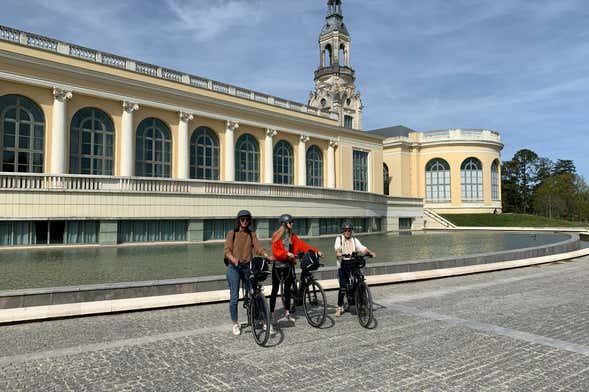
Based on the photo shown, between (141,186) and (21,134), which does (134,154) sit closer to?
(141,186)

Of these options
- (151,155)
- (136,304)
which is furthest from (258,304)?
(151,155)

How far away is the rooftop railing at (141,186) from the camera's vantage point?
69.5ft

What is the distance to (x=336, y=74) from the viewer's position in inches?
2359

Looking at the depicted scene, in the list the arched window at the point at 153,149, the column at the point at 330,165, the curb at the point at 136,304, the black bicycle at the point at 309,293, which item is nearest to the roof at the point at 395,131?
the column at the point at 330,165

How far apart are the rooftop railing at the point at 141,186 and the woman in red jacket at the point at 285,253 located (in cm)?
1860

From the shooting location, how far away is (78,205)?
72.5ft

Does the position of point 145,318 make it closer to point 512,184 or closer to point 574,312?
point 574,312

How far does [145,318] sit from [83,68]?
2233 centimetres

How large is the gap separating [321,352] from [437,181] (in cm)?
5595

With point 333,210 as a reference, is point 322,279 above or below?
below

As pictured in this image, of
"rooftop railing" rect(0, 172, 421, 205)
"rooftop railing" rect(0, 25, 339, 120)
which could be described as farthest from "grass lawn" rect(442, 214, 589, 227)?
"rooftop railing" rect(0, 25, 339, 120)

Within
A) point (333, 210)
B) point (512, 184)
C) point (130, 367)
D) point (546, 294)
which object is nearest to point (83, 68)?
point (333, 210)

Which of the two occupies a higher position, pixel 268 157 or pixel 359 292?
pixel 268 157

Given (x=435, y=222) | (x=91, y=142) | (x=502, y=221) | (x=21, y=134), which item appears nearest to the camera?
(x=21, y=134)
